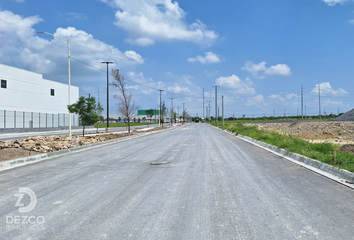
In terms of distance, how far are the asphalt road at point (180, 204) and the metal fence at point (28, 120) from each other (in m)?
38.9

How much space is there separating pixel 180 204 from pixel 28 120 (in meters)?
47.9

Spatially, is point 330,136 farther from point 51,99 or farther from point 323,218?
point 51,99

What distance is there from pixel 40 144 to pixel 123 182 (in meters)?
9.85

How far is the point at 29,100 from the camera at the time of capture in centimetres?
5262

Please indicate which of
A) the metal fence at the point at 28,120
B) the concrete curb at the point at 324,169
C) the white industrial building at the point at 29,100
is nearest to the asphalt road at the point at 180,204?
the concrete curb at the point at 324,169

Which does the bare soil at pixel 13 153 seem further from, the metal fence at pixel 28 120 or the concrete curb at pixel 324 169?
the metal fence at pixel 28 120

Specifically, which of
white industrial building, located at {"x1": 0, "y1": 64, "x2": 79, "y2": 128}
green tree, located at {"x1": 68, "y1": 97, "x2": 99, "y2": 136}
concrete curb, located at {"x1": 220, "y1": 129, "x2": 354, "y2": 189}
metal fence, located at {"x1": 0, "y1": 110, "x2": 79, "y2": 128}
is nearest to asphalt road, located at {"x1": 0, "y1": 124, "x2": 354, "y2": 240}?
concrete curb, located at {"x1": 220, "y1": 129, "x2": 354, "y2": 189}

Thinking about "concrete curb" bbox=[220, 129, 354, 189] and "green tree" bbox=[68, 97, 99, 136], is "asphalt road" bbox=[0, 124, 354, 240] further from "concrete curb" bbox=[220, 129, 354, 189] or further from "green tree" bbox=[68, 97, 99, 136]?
"green tree" bbox=[68, 97, 99, 136]

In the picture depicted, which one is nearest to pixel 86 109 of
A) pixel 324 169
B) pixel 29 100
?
pixel 324 169

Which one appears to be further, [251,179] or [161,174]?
[161,174]

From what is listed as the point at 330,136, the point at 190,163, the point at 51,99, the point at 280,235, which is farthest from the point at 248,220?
the point at 51,99

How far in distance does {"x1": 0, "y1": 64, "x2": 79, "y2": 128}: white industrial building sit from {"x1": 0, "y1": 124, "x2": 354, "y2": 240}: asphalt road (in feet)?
134

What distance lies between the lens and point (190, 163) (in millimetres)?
10617

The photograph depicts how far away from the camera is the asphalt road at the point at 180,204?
4211 mm
